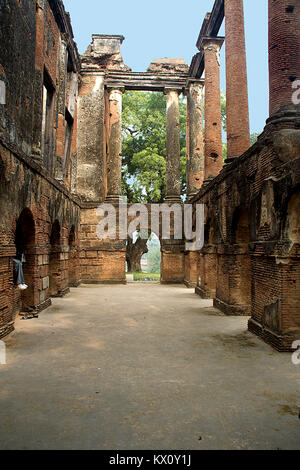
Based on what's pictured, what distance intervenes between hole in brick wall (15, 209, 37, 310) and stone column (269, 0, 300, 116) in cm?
649

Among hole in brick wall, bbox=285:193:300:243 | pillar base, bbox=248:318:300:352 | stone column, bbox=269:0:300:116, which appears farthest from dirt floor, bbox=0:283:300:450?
stone column, bbox=269:0:300:116

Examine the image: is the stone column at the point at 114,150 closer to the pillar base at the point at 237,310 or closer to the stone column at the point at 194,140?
the stone column at the point at 194,140

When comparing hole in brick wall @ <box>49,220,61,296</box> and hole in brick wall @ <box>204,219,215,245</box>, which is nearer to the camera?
hole in brick wall @ <box>49,220,61,296</box>

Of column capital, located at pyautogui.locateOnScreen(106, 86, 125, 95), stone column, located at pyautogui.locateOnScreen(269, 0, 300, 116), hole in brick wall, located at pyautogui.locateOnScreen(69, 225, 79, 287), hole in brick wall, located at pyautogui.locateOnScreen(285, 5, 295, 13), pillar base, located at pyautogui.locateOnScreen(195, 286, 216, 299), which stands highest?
column capital, located at pyautogui.locateOnScreen(106, 86, 125, 95)

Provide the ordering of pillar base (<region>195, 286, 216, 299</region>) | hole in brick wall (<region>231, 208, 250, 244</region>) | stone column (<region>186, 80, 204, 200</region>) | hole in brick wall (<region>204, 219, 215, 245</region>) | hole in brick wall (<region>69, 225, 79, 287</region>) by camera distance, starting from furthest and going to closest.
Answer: stone column (<region>186, 80, 204, 200</region>), hole in brick wall (<region>69, 225, 79, 287</region>), pillar base (<region>195, 286, 216, 299</region>), hole in brick wall (<region>204, 219, 215, 245</region>), hole in brick wall (<region>231, 208, 250, 244</region>)

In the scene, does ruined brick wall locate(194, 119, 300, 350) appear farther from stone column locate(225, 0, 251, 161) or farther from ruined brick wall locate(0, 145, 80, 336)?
ruined brick wall locate(0, 145, 80, 336)

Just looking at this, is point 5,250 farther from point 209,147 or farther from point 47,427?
point 209,147

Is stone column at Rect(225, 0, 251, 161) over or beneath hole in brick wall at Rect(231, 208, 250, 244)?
over

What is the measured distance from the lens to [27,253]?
9.45 metres

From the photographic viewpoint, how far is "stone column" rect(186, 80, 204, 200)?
1906 centimetres

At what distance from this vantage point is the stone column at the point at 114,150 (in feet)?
62.9

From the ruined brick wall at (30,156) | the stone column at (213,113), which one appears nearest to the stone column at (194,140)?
the stone column at (213,113)
